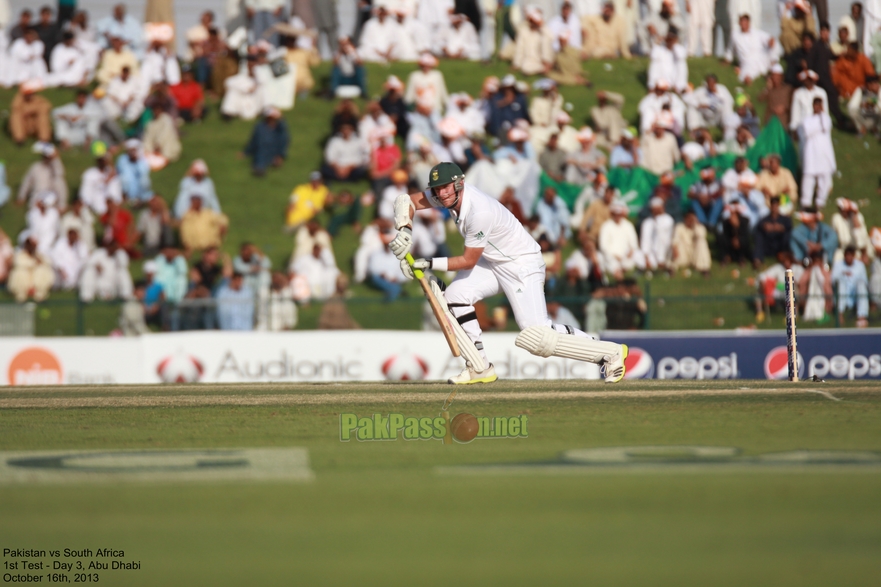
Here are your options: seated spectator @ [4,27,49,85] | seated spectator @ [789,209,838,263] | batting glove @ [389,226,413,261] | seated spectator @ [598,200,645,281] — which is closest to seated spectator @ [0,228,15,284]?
seated spectator @ [4,27,49,85]

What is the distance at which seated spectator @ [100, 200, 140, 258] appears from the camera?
18.8m

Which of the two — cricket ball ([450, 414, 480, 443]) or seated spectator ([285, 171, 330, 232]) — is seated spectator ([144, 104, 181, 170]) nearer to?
seated spectator ([285, 171, 330, 232])

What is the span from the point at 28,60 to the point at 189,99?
12.1 ft

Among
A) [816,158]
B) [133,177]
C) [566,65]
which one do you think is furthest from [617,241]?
[133,177]

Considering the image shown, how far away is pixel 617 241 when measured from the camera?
1878 centimetres

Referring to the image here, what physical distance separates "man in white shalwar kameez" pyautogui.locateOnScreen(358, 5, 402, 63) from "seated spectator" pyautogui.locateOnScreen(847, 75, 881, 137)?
32.9 ft

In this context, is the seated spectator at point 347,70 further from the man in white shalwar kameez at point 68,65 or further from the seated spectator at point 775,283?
the seated spectator at point 775,283

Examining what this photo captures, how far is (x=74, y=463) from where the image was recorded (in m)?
6.28

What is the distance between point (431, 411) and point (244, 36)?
16136mm

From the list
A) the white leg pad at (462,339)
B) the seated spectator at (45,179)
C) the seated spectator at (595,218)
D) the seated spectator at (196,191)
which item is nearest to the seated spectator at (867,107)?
the seated spectator at (595,218)

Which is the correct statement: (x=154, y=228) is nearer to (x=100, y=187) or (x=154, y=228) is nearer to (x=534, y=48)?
(x=100, y=187)

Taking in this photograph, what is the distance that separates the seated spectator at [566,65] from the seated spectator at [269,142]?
6.20 metres

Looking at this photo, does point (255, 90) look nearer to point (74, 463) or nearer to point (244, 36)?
point (244, 36)

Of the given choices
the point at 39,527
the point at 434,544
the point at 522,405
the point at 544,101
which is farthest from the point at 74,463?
the point at 544,101
